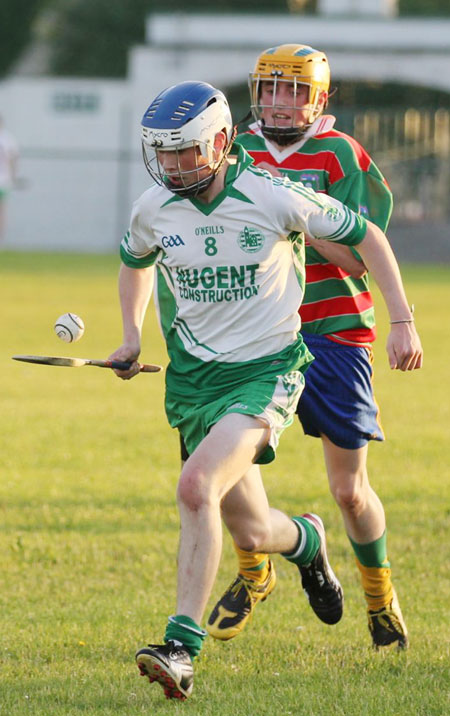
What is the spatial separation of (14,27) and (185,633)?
47.5m

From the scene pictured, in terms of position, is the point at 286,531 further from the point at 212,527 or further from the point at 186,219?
the point at 186,219

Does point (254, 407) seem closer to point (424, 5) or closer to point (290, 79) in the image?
point (290, 79)

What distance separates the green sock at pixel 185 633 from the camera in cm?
440

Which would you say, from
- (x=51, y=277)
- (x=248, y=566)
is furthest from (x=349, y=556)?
(x=51, y=277)

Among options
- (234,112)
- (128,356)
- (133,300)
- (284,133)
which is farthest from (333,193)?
(234,112)

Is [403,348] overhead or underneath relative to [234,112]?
overhead

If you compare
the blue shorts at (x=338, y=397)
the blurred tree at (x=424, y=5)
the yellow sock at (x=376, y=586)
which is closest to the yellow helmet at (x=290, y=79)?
the blue shorts at (x=338, y=397)

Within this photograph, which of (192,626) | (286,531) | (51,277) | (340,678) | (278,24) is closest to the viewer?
(192,626)

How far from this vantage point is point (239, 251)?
4.85 metres

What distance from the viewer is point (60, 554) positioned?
6.69 metres

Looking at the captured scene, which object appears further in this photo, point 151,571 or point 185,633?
point 151,571

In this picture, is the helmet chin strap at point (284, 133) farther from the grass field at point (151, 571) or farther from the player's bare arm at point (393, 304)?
the grass field at point (151, 571)

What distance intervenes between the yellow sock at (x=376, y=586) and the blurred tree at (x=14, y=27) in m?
45.1

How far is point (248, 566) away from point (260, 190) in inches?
65.7
